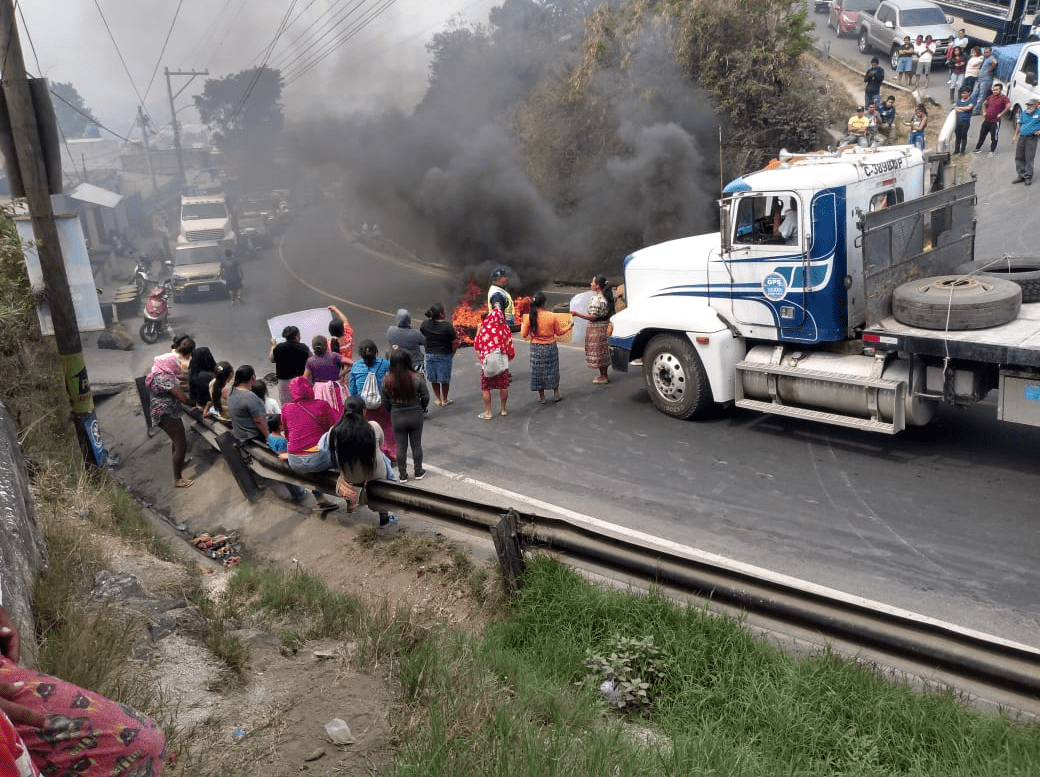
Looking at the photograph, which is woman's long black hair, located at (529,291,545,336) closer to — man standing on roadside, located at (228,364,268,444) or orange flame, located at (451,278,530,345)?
man standing on roadside, located at (228,364,268,444)

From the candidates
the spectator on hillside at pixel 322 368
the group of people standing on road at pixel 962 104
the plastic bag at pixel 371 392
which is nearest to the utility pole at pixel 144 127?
the group of people standing on road at pixel 962 104

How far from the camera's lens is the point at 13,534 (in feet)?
17.2

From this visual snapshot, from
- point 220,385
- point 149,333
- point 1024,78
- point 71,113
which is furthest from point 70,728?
point 71,113

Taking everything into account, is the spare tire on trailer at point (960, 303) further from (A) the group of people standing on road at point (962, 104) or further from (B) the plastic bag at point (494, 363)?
(A) the group of people standing on road at point (962, 104)

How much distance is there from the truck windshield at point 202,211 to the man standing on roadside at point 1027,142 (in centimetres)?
2510

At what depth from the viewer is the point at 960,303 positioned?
25.9 feet

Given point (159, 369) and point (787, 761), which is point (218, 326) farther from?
point (787, 761)

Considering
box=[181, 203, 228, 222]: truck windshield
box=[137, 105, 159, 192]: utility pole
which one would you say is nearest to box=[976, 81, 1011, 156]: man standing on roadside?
box=[181, 203, 228, 222]: truck windshield

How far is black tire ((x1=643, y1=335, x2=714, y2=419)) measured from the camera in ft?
33.1

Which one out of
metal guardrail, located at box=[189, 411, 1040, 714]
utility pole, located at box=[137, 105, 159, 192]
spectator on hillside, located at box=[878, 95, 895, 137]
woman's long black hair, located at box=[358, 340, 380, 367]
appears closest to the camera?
metal guardrail, located at box=[189, 411, 1040, 714]

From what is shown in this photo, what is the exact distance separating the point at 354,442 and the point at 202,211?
27397 mm

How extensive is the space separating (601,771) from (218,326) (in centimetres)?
2064

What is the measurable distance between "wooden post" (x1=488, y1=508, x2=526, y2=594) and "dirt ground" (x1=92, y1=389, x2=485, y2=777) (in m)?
0.41

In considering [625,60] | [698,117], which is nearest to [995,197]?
[698,117]
